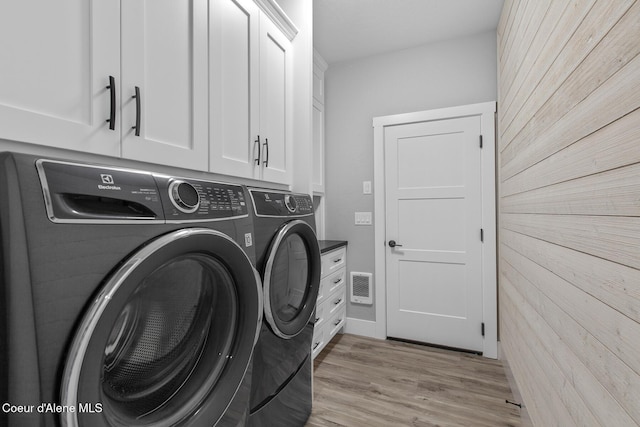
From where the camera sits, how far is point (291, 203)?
54.5 inches

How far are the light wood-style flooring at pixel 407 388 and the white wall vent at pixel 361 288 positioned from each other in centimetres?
41

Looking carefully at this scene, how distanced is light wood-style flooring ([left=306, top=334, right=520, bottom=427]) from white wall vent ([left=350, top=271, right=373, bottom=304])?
41 centimetres

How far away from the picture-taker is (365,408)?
181 centimetres

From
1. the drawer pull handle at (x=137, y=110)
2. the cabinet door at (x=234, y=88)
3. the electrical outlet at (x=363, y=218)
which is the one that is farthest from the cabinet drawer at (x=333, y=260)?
the drawer pull handle at (x=137, y=110)

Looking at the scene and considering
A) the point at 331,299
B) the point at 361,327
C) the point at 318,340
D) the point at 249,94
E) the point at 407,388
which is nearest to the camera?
the point at 249,94

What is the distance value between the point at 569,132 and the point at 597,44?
283mm

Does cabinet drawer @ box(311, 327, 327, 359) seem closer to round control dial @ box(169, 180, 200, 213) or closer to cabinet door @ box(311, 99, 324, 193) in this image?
cabinet door @ box(311, 99, 324, 193)

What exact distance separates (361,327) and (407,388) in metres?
0.90

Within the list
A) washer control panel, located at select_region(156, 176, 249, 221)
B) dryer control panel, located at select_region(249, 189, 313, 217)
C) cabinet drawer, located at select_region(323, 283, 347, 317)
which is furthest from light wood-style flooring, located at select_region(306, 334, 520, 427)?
washer control panel, located at select_region(156, 176, 249, 221)

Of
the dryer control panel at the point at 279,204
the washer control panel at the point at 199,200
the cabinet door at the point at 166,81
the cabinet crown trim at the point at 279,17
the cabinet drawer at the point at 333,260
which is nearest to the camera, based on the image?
the washer control panel at the point at 199,200

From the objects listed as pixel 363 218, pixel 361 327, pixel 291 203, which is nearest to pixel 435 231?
pixel 363 218

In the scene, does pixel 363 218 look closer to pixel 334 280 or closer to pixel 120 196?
pixel 334 280

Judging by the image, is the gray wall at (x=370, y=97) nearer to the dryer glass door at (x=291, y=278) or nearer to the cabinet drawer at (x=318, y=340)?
the cabinet drawer at (x=318, y=340)

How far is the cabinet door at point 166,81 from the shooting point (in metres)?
0.88
